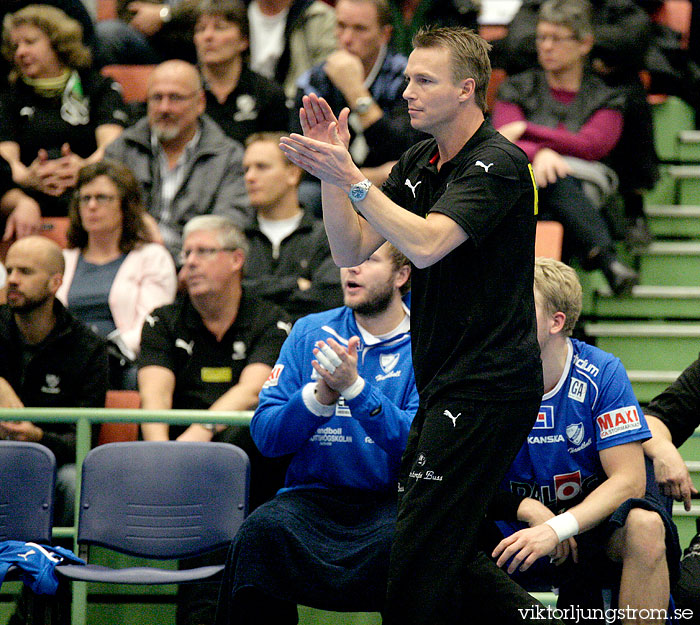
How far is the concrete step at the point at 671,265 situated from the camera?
5918 mm

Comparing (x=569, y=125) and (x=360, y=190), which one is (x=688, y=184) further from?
(x=360, y=190)

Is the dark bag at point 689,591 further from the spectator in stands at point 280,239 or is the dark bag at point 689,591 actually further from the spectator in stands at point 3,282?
the spectator in stands at point 3,282

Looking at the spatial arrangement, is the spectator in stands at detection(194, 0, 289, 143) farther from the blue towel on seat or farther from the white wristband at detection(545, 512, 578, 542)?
the white wristband at detection(545, 512, 578, 542)

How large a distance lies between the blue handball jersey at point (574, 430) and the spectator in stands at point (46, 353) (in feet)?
6.22

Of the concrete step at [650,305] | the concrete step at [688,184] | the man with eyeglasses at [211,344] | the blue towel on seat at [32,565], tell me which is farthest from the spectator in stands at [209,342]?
the concrete step at [688,184]

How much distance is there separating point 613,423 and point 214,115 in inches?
145

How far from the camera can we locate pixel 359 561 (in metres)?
3.23

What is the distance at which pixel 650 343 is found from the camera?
5508 millimetres

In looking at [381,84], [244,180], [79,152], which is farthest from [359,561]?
[79,152]

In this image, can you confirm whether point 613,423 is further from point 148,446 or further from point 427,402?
point 148,446

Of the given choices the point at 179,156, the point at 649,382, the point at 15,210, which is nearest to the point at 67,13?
the point at 179,156

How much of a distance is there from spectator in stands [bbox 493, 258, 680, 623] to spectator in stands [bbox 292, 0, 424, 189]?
2264 mm

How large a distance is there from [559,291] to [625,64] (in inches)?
126

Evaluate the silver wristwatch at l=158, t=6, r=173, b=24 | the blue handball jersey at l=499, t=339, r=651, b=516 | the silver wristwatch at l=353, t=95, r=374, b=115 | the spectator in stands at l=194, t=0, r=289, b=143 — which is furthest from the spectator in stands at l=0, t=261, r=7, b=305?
the blue handball jersey at l=499, t=339, r=651, b=516
